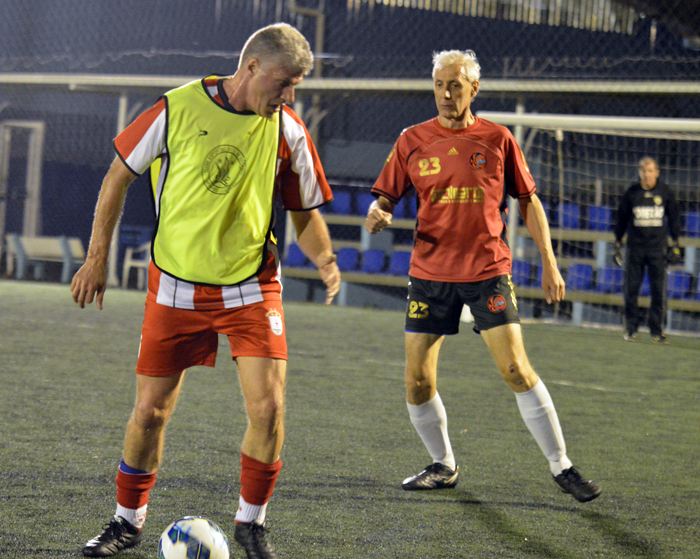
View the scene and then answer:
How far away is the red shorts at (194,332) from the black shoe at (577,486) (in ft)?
4.12

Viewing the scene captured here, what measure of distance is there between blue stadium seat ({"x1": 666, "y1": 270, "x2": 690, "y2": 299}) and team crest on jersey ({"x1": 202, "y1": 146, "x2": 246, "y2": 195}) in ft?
30.2

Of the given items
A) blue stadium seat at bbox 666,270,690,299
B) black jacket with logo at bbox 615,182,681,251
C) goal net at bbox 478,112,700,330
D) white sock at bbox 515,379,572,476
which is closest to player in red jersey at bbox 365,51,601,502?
white sock at bbox 515,379,572,476

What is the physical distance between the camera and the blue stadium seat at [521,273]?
10.2 metres

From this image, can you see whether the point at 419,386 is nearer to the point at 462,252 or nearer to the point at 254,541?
the point at 462,252

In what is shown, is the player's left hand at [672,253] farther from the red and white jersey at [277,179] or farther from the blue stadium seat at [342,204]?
the red and white jersey at [277,179]

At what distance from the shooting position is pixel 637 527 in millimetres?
2766

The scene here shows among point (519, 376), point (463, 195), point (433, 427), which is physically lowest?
point (433, 427)

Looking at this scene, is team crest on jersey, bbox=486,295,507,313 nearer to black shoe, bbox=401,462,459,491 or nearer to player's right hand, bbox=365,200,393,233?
player's right hand, bbox=365,200,393,233

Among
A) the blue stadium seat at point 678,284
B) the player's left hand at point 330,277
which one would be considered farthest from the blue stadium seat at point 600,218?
the player's left hand at point 330,277

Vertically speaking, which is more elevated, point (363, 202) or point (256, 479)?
point (363, 202)

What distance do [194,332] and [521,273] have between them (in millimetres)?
8227

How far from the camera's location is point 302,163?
97.3 inches

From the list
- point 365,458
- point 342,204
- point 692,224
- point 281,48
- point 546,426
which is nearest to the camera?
point 281,48

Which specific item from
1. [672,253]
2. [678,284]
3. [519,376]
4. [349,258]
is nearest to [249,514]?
[519,376]
